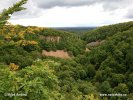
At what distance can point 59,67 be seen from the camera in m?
20.6

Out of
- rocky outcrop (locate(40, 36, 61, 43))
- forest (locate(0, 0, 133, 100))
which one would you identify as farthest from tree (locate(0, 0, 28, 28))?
rocky outcrop (locate(40, 36, 61, 43))

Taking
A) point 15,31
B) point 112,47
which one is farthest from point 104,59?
point 15,31

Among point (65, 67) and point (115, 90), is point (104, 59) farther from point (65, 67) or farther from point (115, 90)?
point (115, 90)

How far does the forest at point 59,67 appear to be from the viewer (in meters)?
13.9

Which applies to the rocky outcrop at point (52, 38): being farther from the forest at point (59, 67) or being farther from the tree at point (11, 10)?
the tree at point (11, 10)

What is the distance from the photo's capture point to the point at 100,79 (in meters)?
123

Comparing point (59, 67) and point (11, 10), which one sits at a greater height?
point (11, 10)

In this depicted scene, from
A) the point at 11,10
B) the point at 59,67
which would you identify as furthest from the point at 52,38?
the point at 11,10

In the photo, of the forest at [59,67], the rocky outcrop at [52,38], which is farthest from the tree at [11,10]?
the rocky outcrop at [52,38]

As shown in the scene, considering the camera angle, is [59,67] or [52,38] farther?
[52,38]

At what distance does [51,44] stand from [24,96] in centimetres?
16015

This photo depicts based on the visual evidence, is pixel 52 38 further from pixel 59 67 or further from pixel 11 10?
pixel 11 10

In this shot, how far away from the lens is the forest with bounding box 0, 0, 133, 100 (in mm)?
13930

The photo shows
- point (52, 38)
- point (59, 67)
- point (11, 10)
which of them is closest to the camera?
point (11, 10)
